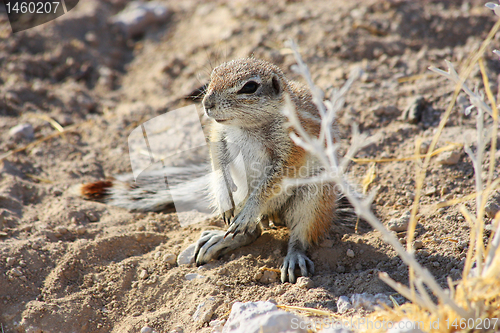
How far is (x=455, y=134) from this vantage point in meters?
3.95

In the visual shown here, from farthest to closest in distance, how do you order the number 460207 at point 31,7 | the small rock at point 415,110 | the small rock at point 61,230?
the number 460207 at point 31,7
the small rock at point 415,110
the small rock at point 61,230

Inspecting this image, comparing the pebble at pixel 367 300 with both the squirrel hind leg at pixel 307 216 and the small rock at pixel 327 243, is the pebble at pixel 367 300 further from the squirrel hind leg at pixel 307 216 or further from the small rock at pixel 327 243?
the small rock at pixel 327 243

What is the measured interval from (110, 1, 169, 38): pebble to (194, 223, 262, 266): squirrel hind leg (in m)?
4.64

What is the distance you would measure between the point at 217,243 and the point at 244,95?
3.93 feet

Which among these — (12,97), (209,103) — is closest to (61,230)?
(209,103)

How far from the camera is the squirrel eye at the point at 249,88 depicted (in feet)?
10.3

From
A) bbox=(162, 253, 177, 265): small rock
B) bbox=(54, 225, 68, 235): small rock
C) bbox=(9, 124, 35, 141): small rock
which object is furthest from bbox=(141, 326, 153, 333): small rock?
bbox=(9, 124, 35, 141): small rock

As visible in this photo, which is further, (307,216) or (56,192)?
(56,192)

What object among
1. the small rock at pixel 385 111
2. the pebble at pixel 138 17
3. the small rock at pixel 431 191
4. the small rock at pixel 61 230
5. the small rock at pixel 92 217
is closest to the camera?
the small rock at pixel 61 230

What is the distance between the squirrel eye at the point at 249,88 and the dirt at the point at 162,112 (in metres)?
0.89

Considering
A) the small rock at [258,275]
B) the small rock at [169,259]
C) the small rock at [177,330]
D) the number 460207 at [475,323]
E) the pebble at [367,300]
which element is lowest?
the pebble at [367,300]

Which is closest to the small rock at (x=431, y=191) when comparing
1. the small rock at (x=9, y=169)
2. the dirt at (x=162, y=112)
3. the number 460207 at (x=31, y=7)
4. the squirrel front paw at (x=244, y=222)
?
the dirt at (x=162, y=112)

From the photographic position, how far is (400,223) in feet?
11.0

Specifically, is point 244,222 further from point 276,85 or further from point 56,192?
point 56,192
